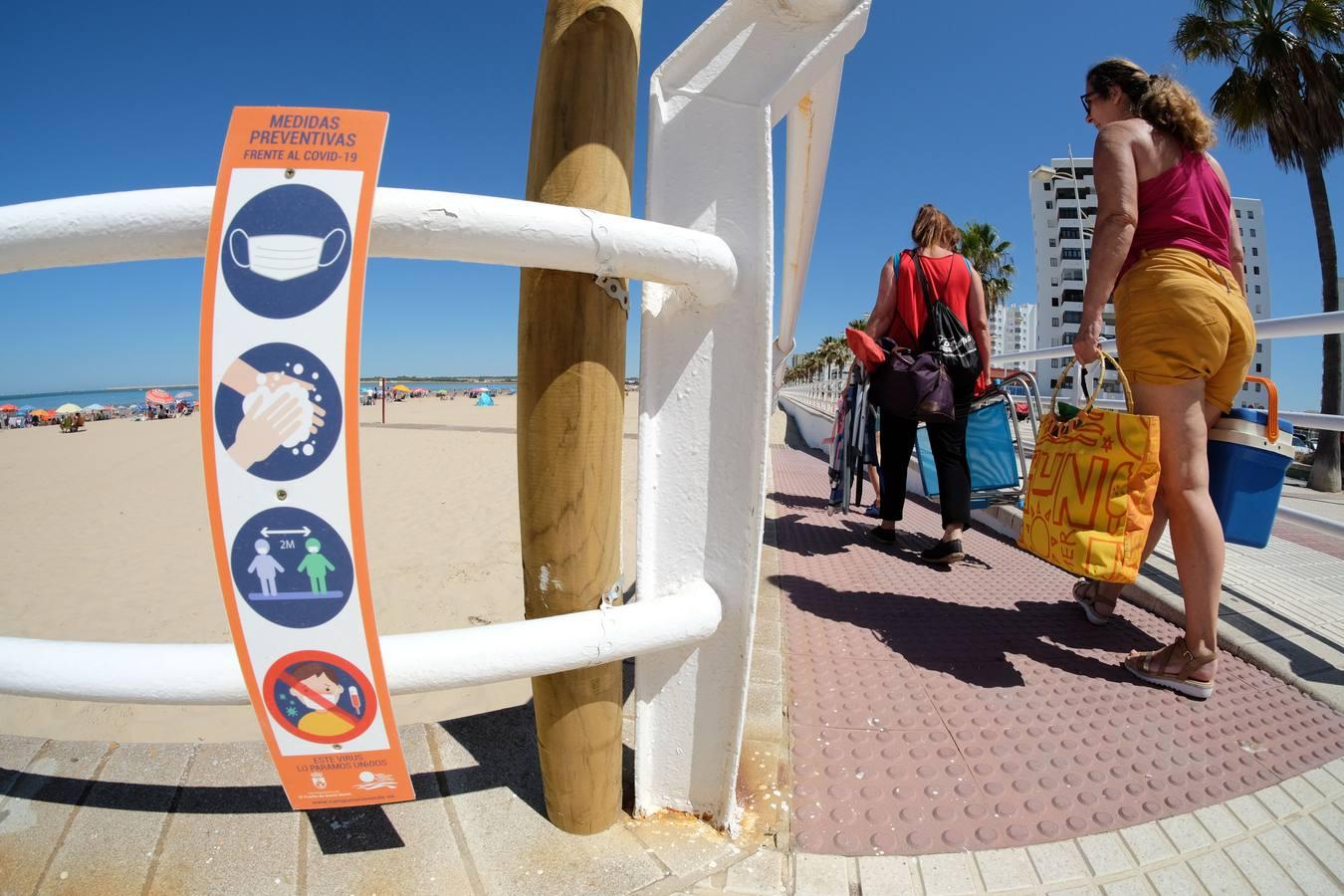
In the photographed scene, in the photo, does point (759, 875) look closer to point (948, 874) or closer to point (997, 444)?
point (948, 874)

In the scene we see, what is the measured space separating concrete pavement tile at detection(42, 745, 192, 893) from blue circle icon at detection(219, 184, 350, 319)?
46.4 inches

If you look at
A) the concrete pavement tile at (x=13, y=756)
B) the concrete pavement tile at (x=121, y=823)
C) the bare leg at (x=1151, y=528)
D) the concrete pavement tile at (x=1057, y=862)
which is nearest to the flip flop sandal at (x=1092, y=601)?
the bare leg at (x=1151, y=528)

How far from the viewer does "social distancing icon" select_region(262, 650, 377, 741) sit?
91cm

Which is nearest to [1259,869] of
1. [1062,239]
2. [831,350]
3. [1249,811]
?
[1249,811]

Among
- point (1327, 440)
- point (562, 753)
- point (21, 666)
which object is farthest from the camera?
point (1327, 440)

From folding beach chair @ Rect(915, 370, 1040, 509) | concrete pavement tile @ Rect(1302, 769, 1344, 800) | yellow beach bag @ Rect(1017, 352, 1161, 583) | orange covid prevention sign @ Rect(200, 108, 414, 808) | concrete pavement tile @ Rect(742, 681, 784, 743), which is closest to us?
orange covid prevention sign @ Rect(200, 108, 414, 808)

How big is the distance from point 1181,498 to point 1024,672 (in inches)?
29.2

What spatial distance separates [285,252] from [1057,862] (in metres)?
1.80

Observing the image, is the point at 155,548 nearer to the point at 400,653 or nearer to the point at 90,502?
the point at 90,502

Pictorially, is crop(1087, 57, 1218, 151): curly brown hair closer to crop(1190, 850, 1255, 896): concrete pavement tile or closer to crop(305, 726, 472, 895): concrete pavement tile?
crop(1190, 850, 1255, 896): concrete pavement tile

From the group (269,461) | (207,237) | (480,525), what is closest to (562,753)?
(269,461)

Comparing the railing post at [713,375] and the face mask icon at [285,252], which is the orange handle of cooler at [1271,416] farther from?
the face mask icon at [285,252]

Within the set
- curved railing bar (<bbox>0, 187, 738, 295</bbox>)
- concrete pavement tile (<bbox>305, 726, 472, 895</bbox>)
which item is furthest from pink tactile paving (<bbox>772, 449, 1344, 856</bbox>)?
curved railing bar (<bbox>0, 187, 738, 295</bbox>)

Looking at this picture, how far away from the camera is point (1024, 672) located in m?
2.04
